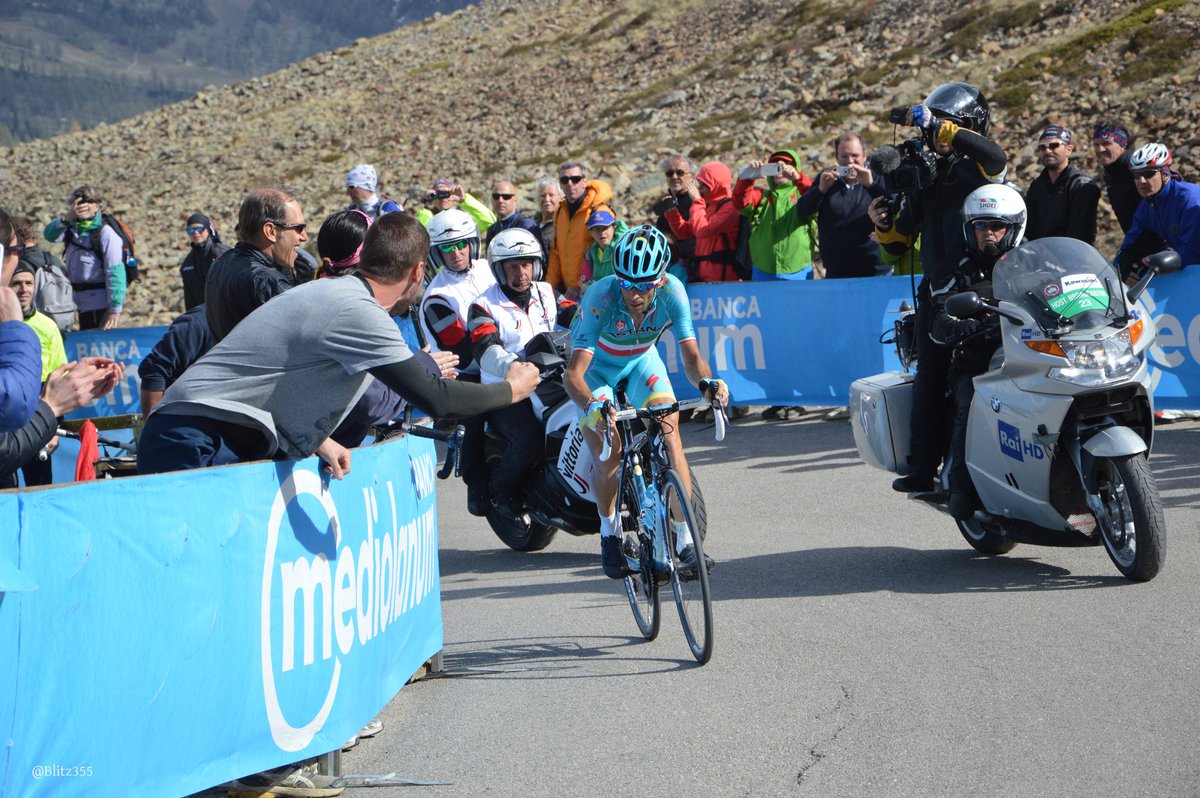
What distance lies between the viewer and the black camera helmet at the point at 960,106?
893cm

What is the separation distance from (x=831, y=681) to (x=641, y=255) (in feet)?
7.72

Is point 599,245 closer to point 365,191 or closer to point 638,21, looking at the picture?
point 365,191

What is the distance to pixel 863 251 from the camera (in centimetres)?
1352

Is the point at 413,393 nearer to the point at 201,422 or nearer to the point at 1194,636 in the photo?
the point at 201,422

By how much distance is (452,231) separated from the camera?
32.4 ft

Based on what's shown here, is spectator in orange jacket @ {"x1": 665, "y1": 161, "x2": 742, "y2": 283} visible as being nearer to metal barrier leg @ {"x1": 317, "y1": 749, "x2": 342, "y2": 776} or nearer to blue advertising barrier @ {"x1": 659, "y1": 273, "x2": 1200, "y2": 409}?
blue advertising barrier @ {"x1": 659, "y1": 273, "x2": 1200, "y2": 409}

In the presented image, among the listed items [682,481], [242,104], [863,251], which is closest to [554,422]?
[682,481]

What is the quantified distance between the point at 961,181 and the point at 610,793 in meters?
5.41

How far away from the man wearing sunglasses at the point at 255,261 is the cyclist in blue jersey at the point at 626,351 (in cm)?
156

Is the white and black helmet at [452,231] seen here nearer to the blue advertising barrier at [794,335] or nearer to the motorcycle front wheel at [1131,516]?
the blue advertising barrier at [794,335]

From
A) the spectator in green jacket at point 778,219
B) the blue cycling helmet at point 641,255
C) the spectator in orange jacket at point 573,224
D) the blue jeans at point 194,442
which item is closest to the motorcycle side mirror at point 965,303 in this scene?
the blue cycling helmet at point 641,255

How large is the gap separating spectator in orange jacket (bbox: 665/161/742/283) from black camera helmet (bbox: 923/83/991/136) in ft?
17.2

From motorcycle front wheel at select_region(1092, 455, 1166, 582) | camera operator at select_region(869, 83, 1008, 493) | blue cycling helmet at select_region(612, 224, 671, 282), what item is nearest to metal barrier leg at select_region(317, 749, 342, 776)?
blue cycling helmet at select_region(612, 224, 671, 282)

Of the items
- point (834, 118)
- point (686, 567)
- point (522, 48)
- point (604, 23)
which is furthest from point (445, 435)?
point (522, 48)
